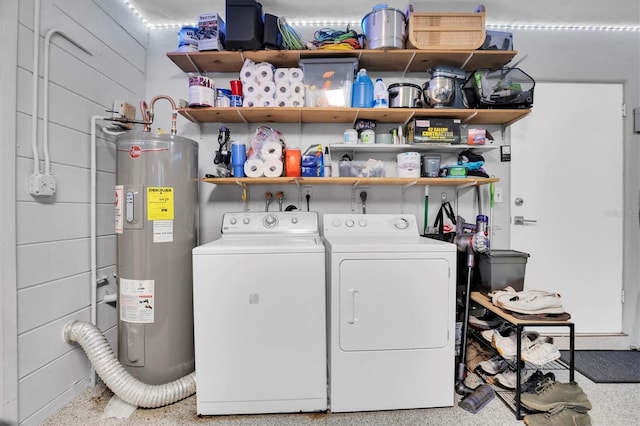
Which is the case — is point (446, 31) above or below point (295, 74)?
above

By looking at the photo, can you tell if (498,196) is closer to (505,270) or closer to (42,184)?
(505,270)

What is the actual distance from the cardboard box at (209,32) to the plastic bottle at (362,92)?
3.39 feet

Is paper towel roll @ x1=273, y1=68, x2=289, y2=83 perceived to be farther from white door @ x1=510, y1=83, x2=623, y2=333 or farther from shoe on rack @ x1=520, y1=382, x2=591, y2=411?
shoe on rack @ x1=520, y1=382, x2=591, y2=411

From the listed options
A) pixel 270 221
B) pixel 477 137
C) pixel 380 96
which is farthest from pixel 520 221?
pixel 270 221

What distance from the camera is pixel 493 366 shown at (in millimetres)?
1819

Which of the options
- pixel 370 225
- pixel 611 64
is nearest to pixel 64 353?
pixel 370 225

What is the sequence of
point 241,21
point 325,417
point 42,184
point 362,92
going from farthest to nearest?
point 362,92, point 241,21, point 325,417, point 42,184

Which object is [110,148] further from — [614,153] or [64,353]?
[614,153]

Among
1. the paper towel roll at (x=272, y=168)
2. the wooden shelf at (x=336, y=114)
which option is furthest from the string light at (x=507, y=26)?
the paper towel roll at (x=272, y=168)

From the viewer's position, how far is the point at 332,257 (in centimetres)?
152

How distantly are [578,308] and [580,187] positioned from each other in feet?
3.38

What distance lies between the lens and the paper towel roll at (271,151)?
1.98 meters

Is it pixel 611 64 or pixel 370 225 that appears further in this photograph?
pixel 611 64

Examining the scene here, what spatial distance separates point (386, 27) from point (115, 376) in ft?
9.09
